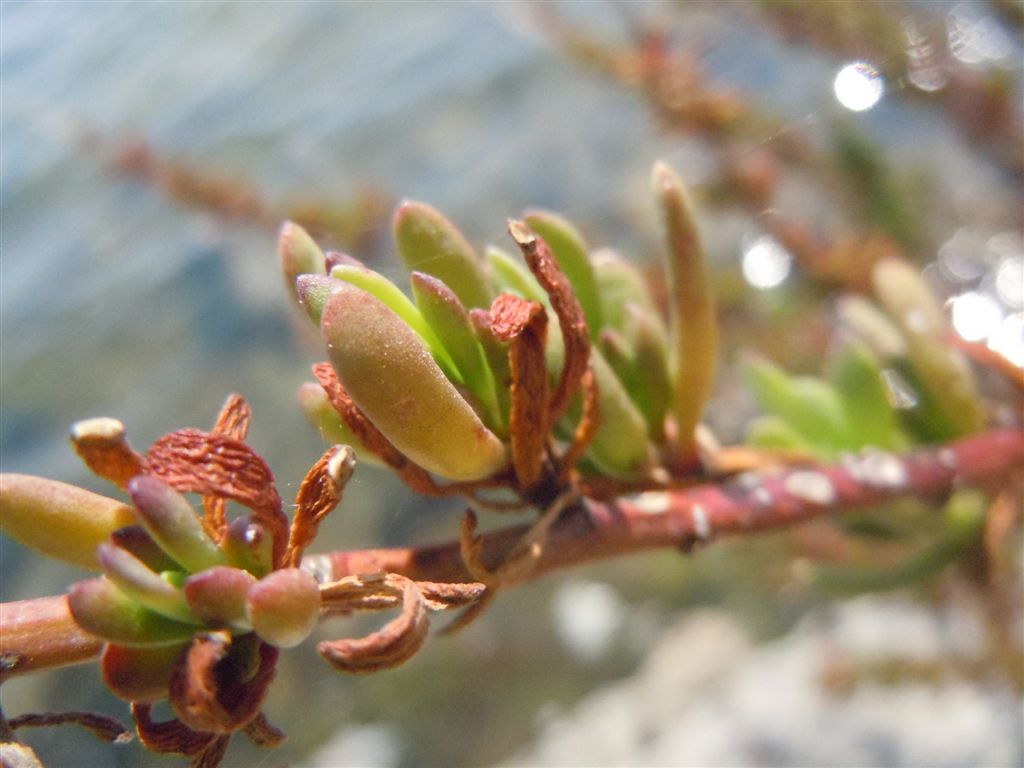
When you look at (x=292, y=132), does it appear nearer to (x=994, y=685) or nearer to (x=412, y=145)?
(x=412, y=145)

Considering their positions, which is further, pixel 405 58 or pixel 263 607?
pixel 405 58

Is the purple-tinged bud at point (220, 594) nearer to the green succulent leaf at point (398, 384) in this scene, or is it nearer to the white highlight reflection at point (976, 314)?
the green succulent leaf at point (398, 384)

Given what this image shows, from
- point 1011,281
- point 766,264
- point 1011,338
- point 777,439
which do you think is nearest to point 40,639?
point 777,439

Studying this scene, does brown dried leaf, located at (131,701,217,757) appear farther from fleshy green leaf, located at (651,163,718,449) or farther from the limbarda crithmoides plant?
fleshy green leaf, located at (651,163,718,449)

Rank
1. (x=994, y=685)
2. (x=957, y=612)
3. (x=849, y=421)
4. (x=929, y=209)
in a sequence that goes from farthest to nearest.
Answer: (x=929, y=209) < (x=957, y=612) < (x=994, y=685) < (x=849, y=421)

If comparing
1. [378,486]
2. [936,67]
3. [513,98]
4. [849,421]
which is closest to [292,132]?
[513,98]

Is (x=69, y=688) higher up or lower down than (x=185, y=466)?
lower down
